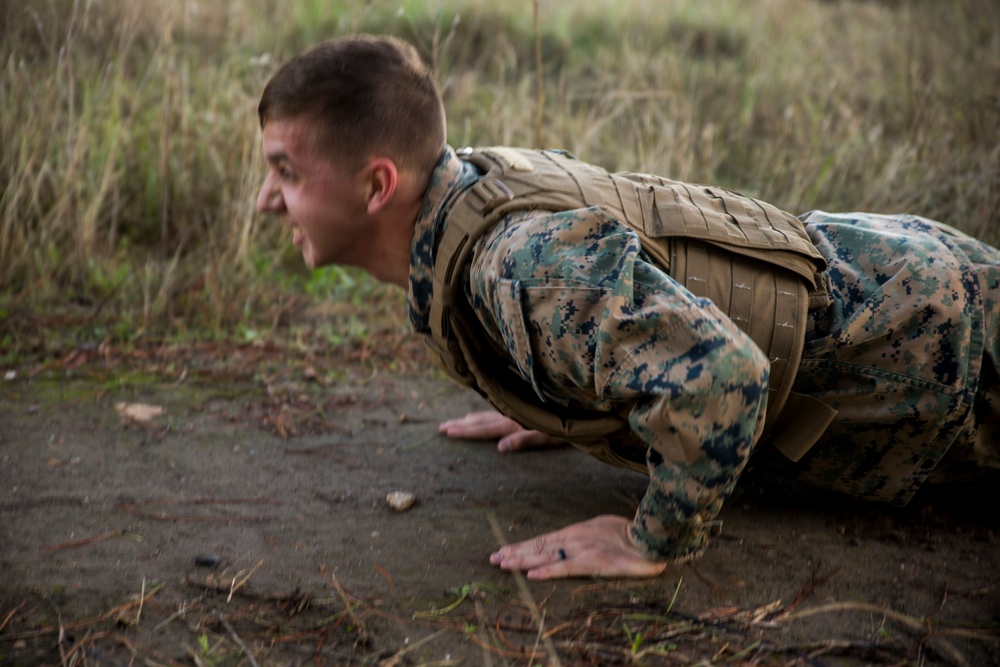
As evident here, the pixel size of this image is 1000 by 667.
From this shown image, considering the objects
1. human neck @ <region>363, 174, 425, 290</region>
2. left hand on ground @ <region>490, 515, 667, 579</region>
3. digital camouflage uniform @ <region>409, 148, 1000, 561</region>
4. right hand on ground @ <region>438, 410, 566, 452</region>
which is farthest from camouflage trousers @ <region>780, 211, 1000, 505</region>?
human neck @ <region>363, 174, 425, 290</region>

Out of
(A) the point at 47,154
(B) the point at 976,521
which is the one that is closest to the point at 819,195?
(B) the point at 976,521

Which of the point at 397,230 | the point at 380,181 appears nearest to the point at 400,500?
the point at 397,230

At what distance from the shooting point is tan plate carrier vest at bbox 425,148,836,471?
6.78 feet

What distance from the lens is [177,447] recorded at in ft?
9.37

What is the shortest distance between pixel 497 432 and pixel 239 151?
2055mm

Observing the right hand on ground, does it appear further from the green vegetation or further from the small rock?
the green vegetation

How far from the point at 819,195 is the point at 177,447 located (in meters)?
3.04

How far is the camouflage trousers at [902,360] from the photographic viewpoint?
2150 mm

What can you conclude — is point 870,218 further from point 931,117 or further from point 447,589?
point 931,117

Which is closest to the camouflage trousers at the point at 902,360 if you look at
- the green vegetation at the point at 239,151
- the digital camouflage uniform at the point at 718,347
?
the digital camouflage uniform at the point at 718,347

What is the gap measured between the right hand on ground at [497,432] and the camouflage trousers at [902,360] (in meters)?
0.88

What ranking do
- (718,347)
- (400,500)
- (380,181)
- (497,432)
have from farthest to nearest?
(497,432) < (400,500) < (380,181) < (718,347)

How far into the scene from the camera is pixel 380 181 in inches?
86.7

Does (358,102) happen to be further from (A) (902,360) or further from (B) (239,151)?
(B) (239,151)
